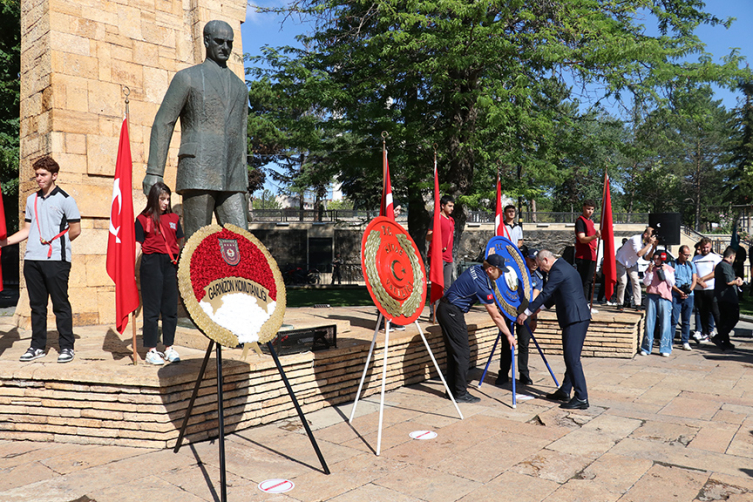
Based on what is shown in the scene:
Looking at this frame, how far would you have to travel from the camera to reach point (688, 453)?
4.79m

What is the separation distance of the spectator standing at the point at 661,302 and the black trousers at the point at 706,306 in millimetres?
1413

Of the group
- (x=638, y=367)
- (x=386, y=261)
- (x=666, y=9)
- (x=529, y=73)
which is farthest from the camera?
(x=666, y=9)

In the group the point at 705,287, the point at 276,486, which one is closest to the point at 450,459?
the point at 276,486

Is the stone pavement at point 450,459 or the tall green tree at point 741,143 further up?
the tall green tree at point 741,143

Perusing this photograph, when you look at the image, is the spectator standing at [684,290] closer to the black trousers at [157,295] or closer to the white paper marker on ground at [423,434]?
the white paper marker on ground at [423,434]

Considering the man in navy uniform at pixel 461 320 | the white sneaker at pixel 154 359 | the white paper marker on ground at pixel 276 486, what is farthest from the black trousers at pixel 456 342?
the white sneaker at pixel 154 359

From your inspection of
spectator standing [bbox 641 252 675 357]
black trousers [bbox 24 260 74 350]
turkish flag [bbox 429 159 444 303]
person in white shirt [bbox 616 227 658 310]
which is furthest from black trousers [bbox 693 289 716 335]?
black trousers [bbox 24 260 74 350]

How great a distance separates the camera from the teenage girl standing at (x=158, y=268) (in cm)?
538

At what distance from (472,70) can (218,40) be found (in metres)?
8.10

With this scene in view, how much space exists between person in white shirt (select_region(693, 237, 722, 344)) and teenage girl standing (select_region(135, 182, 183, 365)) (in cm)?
925

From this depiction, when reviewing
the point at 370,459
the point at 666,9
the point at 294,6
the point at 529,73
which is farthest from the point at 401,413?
the point at 666,9

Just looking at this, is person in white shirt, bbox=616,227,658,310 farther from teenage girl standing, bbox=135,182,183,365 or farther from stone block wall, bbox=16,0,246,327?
teenage girl standing, bbox=135,182,183,365

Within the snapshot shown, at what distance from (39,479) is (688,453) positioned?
5054mm

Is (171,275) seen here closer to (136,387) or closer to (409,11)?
(136,387)
